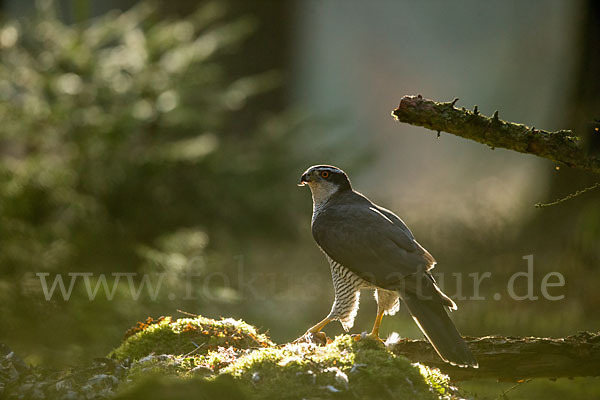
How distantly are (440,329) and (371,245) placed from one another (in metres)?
0.62

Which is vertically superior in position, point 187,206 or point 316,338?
point 187,206

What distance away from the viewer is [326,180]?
4.04 metres

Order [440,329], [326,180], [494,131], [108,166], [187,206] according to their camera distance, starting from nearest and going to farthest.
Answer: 1. [494,131]
2. [440,329]
3. [326,180]
4. [108,166]
5. [187,206]

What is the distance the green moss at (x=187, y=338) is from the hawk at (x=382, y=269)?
0.42m

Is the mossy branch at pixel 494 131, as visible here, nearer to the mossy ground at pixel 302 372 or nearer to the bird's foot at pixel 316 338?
the mossy ground at pixel 302 372

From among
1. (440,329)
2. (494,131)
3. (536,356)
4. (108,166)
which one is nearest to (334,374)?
(440,329)

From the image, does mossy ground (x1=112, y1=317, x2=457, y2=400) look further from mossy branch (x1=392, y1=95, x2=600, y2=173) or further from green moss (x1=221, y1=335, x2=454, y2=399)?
mossy branch (x1=392, y1=95, x2=600, y2=173)

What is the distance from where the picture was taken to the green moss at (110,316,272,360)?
3.43 meters

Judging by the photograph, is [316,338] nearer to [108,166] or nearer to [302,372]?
[302,372]

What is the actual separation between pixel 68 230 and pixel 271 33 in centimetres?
701

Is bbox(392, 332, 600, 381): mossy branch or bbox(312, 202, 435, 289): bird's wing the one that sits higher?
bbox(312, 202, 435, 289): bird's wing

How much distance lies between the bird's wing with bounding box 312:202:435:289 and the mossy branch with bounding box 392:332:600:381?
54 centimetres

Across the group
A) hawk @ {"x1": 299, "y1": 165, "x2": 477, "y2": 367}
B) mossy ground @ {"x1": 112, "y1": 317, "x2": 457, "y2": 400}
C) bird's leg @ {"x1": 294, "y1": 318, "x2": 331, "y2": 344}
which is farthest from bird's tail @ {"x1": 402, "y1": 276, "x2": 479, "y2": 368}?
bird's leg @ {"x1": 294, "y1": 318, "x2": 331, "y2": 344}

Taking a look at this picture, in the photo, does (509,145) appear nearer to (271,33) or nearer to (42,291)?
(42,291)
